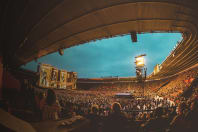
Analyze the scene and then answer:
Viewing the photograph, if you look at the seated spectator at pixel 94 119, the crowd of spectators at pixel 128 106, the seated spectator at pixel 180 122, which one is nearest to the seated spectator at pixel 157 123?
the crowd of spectators at pixel 128 106

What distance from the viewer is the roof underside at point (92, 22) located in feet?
8.49

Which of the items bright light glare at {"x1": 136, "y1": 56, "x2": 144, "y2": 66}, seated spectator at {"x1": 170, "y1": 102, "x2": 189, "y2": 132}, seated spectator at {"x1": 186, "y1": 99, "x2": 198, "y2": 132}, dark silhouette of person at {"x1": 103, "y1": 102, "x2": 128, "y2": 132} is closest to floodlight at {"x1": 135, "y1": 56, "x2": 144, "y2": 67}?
bright light glare at {"x1": 136, "y1": 56, "x2": 144, "y2": 66}

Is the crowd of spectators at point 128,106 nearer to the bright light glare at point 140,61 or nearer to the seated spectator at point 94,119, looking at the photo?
the seated spectator at point 94,119

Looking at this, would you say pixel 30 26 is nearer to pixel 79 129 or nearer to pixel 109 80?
pixel 109 80

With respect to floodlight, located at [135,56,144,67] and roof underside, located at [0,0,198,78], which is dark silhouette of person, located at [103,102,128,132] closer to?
floodlight, located at [135,56,144,67]

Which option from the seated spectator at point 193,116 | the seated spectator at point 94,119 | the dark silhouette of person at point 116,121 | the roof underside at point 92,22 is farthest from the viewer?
the seated spectator at point 94,119

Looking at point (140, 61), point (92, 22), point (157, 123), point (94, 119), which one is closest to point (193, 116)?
point (157, 123)

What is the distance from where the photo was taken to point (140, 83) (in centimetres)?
317

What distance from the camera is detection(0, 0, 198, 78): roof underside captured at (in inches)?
102

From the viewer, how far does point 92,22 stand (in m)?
3.19

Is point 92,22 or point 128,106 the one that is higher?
point 92,22

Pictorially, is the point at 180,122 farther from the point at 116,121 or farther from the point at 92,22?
the point at 92,22

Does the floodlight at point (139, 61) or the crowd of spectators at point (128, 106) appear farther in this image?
the floodlight at point (139, 61)

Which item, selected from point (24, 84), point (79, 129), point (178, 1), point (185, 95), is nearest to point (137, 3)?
point (178, 1)
